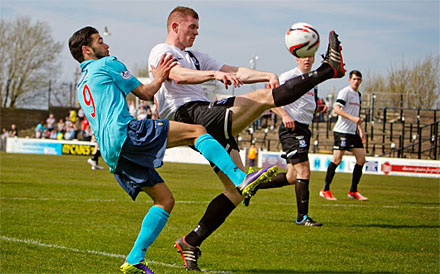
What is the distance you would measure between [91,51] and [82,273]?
2.01m

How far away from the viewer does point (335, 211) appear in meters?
11.7

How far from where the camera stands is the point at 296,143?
32.7 feet

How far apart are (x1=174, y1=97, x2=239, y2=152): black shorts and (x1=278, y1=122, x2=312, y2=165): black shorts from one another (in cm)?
393

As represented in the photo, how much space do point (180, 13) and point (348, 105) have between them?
8.49 metres

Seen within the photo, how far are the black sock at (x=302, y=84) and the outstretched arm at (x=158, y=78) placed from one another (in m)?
1.04

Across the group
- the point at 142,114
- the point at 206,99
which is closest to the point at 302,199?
the point at 206,99

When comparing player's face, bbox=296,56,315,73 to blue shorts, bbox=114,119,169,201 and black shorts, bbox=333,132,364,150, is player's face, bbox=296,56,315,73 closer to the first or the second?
black shorts, bbox=333,132,364,150

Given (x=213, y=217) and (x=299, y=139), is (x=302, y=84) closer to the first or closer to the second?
(x=213, y=217)

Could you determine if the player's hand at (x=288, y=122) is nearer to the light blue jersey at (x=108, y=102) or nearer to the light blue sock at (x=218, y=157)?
the light blue sock at (x=218, y=157)

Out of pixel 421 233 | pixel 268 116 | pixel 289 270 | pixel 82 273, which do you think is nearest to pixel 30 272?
pixel 82 273

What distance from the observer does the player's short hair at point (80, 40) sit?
5539 millimetres

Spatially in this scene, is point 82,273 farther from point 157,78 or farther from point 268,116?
point 268,116

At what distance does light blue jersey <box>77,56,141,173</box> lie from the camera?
522cm

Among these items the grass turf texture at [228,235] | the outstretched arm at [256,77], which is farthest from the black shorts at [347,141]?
the outstretched arm at [256,77]
